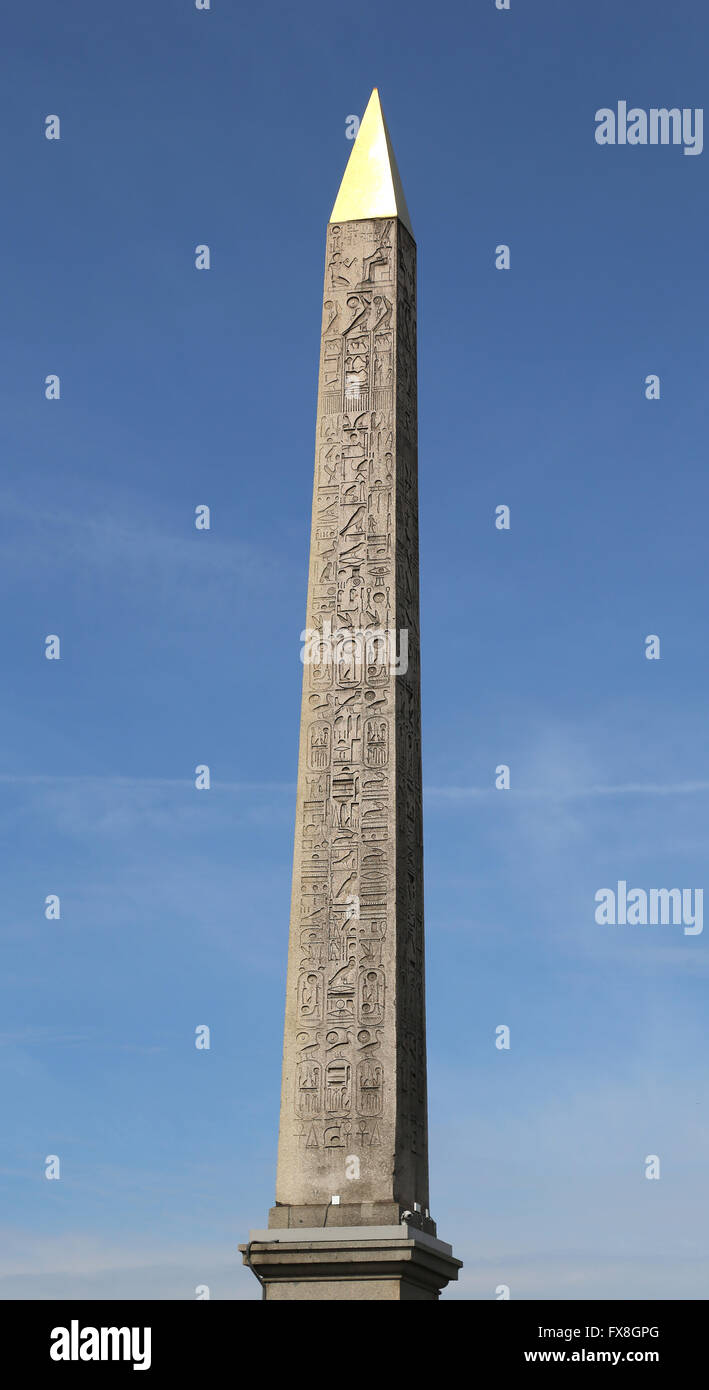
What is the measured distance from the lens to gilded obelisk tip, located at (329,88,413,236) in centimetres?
1723

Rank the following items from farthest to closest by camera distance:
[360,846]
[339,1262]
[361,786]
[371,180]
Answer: [371,180]
[361,786]
[360,846]
[339,1262]

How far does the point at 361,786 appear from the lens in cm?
1538

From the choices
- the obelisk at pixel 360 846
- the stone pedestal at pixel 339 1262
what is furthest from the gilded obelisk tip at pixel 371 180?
the stone pedestal at pixel 339 1262

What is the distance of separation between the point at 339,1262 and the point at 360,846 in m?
3.07

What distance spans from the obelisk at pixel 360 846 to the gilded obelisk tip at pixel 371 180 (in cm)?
4

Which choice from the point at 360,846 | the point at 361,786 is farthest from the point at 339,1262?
the point at 361,786

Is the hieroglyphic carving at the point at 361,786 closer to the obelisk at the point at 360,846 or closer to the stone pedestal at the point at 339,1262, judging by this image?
the obelisk at the point at 360,846

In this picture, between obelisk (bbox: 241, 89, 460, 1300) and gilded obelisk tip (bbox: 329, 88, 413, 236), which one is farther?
gilded obelisk tip (bbox: 329, 88, 413, 236)

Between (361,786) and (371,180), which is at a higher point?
(371,180)

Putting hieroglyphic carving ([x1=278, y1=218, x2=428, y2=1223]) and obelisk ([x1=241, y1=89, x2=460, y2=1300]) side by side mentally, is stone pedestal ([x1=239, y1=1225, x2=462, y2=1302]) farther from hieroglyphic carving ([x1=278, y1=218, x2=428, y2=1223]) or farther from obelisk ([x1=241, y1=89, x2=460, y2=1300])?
hieroglyphic carving ([x1=278, y1=218, x2=428, y2=1223])

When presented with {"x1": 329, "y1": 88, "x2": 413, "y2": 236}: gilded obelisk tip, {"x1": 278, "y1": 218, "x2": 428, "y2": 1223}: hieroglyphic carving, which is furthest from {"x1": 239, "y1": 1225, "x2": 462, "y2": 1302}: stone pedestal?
{"x1": 329, "y1": 88, "x2": 413, "y2": 236}: gilded obelisk tip

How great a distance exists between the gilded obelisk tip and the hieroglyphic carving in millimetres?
173

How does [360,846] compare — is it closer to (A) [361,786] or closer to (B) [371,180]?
(A) [361,786]
